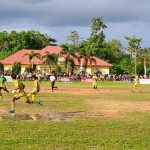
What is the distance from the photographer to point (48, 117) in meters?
19.8

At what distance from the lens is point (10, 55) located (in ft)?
352

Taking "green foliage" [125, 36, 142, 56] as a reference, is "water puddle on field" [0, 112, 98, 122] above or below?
below

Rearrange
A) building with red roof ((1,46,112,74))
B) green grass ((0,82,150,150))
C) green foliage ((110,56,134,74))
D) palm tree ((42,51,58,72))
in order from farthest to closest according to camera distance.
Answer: green foliage ((110,56,134,74))
building with red roof ((1,46,112,74))
palm tree ((42,51,58,72))
green grass ((0,82,150,150))

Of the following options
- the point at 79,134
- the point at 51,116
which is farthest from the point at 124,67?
the point at 79,134

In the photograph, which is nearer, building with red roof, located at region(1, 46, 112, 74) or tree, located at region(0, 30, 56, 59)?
building with red roof, located at region(1, 46, 112, 74)

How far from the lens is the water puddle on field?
18.9 metres

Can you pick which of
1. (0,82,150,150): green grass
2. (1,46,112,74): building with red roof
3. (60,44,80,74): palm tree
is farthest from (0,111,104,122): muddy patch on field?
(1,46,112,74): building with red roof

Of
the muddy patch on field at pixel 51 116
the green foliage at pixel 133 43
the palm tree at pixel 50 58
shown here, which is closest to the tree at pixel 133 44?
the green foliage at pixel 133 43

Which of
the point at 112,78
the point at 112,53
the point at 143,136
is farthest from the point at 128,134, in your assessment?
Result: the point at 112,53

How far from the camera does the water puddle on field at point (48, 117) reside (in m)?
18.9

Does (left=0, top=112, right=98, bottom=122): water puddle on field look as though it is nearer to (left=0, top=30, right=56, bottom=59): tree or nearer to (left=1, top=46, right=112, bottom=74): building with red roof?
(left=1, top=46, right=112, bottom=74): building with red roof

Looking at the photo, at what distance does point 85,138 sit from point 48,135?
1118mm

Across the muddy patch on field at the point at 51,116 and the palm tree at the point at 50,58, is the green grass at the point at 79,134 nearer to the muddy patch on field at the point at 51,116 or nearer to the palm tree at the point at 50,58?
the muddy patch on field at the point at 51,116

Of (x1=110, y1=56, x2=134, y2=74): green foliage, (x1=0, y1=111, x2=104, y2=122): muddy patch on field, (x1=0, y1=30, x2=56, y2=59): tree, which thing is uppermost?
(x1=0, y1=30, x2=56, y2=59): tree
